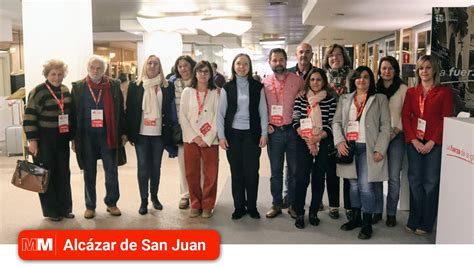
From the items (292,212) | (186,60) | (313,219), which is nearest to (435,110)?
(313,219)

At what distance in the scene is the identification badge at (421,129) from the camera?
344cm

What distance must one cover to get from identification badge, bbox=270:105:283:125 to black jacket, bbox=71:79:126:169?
52.0 inches

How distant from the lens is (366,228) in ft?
11.7

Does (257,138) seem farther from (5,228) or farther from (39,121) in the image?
(5,228)

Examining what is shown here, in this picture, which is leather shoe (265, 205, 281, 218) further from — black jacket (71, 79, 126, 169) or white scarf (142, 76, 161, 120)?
black jacket (71, 79, 126, 169)

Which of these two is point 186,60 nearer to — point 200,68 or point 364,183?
point 200,68

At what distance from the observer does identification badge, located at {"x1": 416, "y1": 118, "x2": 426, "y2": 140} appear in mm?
3445

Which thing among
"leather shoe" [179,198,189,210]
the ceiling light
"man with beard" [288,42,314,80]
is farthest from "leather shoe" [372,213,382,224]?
the ceiling light

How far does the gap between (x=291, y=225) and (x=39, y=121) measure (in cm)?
225

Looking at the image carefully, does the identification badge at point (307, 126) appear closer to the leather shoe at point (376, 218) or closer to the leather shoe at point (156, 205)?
the leather shoe at point (376, 218)

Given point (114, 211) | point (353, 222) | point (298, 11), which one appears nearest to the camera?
point (353, 222)

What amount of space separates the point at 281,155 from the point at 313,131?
1.32 ft

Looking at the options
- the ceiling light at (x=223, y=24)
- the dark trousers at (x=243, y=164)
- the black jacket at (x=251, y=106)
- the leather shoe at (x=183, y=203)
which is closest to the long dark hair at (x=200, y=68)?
the black jacket at (x=251, y=106)

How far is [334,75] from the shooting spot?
400cm
